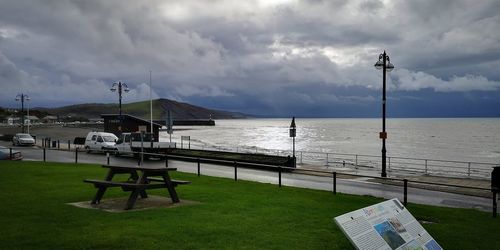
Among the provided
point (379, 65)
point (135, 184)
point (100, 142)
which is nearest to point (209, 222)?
point (135, 184)

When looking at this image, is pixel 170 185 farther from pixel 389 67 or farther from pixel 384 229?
pixel 389 67

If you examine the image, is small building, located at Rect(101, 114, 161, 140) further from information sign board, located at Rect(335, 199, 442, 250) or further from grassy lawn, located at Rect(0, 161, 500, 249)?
information sign board, located at Rect(335, 199, 442, 250)

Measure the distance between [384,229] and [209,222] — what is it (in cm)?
390

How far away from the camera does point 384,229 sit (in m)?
6.20

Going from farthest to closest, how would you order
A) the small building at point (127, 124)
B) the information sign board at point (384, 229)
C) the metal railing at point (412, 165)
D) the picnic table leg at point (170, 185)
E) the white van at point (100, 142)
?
the small building at point (127, 124)
the white van at point (100, 142)
the metal railing at point (412, 165)
the picnic table leg at point (170, 185)
the information sign board at point (384, 229)

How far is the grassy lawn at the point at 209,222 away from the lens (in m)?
7.50

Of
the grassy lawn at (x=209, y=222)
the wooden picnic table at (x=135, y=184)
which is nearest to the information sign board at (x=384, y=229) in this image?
the grassy lawn at (x=209, y=222)

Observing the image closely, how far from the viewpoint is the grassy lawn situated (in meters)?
7.50

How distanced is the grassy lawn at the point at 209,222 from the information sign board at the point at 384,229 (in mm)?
1276

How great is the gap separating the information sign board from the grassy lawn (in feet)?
4.19

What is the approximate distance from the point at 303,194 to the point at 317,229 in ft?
17.4

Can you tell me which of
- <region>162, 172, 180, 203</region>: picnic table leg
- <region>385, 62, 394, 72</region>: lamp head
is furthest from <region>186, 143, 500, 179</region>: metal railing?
<region>162, 172, 180, 203</region>: picnic table leg

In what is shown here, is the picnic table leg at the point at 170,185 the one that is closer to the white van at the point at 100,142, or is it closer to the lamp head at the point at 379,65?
the lamp head at the point at 379,65

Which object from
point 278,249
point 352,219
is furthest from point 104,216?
point 352,219
